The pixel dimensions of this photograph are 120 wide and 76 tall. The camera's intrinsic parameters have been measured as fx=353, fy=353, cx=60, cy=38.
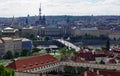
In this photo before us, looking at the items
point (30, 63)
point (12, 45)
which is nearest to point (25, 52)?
point (12, 45)

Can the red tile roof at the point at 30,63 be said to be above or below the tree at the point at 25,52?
above

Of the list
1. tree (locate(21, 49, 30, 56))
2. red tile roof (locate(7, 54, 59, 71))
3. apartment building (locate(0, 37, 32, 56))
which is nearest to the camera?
red tile roof (locate(7, 54, 59, 71))

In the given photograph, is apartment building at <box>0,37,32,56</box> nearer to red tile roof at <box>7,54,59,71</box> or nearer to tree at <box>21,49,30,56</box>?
tree at <box>21,49,30,56</box>

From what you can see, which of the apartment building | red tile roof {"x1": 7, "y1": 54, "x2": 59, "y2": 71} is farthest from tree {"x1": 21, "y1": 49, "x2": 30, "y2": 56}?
red tile roof {"x1": 7, "y1": 54, "x2": 59, "y2": 71}

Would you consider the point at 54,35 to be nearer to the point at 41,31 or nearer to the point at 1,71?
the point at 41,31

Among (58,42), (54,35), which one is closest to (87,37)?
(58,42)

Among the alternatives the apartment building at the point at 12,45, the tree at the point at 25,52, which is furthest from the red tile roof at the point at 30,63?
the apartment building at the point at 12,45

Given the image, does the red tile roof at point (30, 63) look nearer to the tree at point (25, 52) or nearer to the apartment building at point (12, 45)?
the tree at point (25, 52)

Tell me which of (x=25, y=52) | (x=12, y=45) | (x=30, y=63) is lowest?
(x=25, y=52)

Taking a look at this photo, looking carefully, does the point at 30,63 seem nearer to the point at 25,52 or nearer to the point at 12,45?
the point at 25,52
